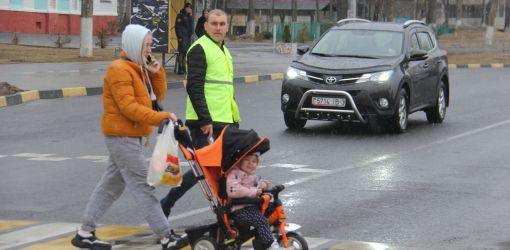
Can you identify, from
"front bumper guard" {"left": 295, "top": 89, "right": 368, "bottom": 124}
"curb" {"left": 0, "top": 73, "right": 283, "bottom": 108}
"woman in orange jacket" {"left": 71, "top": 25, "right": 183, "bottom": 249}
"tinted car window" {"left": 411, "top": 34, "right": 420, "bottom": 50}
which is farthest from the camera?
"curb" {"left": 0, "top": 73, "right": 283, "bottom": 108}

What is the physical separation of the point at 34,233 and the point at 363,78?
28.4 feet

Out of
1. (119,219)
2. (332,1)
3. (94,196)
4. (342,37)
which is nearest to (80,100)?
(342,37)

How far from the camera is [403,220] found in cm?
968

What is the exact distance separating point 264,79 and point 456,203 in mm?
19611

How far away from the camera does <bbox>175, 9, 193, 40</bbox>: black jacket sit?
2877 centimetres

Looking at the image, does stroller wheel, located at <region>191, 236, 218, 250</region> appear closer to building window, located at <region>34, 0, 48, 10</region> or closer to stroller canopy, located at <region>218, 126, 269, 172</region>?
stroller canopy, located at <region>218, 126, 269, 172</region>

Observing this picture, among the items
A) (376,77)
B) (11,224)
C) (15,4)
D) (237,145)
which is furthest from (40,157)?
(15,4)

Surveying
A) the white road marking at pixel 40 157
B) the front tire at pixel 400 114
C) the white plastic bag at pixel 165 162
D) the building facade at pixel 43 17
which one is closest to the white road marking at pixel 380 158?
the front tire at pixel 400 114

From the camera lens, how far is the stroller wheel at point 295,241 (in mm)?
7699

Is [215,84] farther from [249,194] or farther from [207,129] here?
[249,194]

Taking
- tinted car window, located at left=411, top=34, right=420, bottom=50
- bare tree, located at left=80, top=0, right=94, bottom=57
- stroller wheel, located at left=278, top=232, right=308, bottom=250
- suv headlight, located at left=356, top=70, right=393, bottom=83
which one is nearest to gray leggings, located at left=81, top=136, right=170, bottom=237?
stroller wheel, located at left=278, top=232, right=308, bottom=250

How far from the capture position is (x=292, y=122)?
17328 millimetres

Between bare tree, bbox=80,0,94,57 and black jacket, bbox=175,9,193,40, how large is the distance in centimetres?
526

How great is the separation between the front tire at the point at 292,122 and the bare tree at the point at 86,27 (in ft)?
56.4
